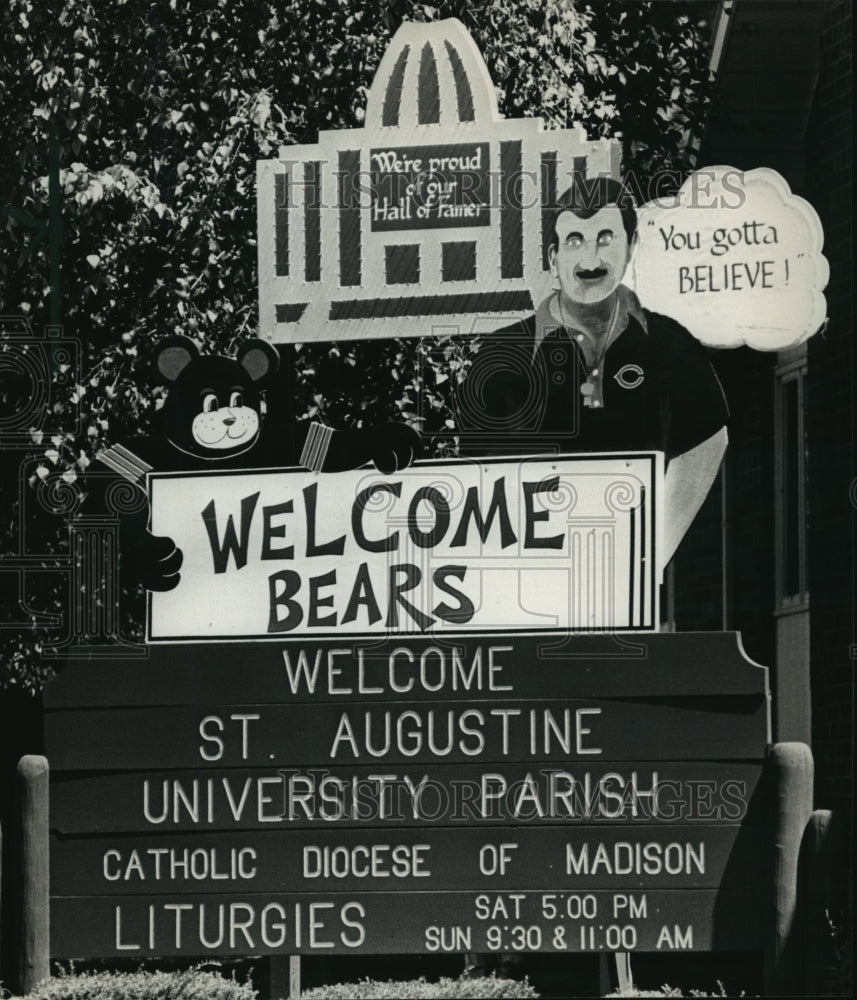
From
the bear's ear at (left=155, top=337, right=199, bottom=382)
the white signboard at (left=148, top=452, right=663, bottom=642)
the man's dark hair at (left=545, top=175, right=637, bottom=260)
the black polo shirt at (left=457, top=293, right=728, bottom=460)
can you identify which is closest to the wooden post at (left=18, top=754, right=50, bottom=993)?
the white signboard at (left=148, top=452, right=663, bottom=642)

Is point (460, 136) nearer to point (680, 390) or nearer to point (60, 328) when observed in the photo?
point (680, 390)

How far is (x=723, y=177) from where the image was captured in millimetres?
6984

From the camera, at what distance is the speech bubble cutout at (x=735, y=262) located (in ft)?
22.6

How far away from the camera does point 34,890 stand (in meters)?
6.55

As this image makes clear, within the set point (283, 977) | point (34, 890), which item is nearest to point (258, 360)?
point (34, 890)

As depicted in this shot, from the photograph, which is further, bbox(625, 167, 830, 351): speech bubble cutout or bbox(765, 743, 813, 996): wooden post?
bbox(625, 167, 830, 351): speech bubble cutout

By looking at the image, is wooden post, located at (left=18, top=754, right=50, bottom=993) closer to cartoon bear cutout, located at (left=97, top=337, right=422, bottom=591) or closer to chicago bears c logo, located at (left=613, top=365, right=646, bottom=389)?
cartoon bear cutout, located at (left=97, top=337, right=422, bottom=591)

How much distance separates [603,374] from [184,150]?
287 centimetres

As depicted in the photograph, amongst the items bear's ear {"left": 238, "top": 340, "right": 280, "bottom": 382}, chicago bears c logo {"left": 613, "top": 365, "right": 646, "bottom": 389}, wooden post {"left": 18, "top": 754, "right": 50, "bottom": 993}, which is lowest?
wooden post {"left": 18, "top": 754, "right": 50, "bottom": 993}

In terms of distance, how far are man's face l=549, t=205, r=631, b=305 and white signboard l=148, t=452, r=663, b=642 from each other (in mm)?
806

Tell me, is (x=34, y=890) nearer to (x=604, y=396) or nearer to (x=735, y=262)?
(x=604, y=396)

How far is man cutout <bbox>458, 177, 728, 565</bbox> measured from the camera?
6.71 metres

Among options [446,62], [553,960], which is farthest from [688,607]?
[446,62]

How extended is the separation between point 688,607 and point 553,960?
2662 mm
